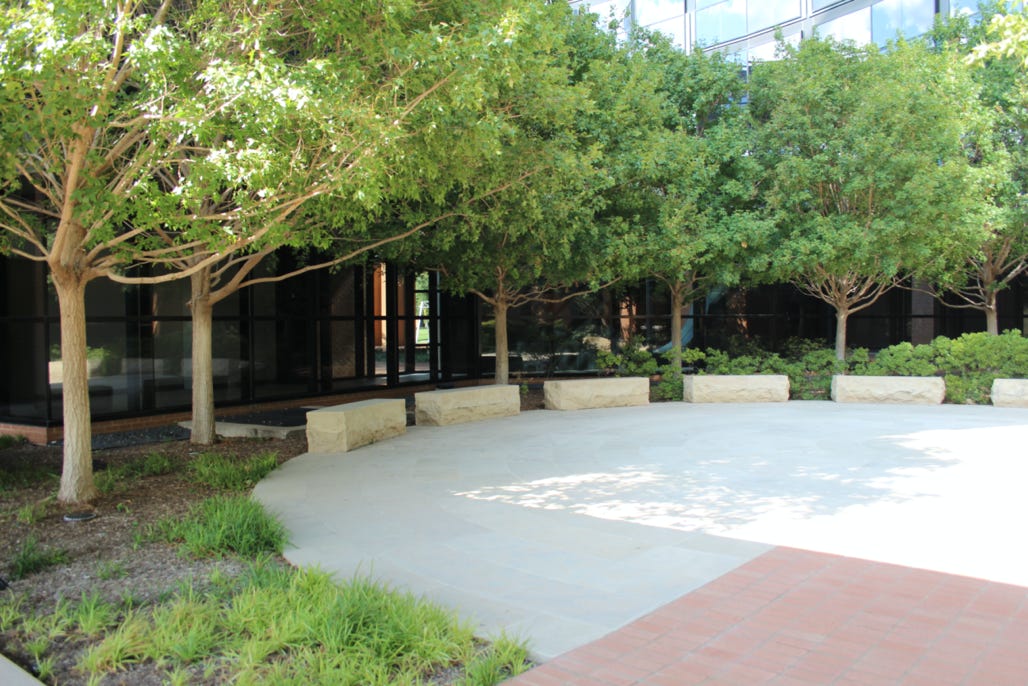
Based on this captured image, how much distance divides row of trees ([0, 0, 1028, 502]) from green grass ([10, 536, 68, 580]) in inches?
67.6

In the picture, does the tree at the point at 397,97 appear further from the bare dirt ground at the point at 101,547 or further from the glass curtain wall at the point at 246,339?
the glass curtain wall at the point at 246,339

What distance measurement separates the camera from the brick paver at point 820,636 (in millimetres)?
4102

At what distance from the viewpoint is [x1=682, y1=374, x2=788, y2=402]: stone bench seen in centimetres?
1669

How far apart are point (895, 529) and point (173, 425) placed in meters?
12.1

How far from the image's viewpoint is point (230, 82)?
647 centimetres

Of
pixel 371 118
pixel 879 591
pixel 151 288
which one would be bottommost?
pixel 879 591

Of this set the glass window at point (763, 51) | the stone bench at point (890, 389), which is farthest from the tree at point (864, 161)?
the glass window at point (763, 51)

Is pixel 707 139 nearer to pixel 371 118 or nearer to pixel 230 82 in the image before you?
pixel 371 118

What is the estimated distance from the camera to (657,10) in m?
25.5

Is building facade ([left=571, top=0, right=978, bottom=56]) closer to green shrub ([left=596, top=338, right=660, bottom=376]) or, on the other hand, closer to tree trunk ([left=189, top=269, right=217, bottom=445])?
green shrub ([left=596, top=338, right=660, bottom=376])

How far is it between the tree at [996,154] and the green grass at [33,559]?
1760cm

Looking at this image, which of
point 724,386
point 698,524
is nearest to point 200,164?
point 698,524

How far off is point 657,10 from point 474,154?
19.2 m

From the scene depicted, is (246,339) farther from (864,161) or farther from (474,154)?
(864,161)
